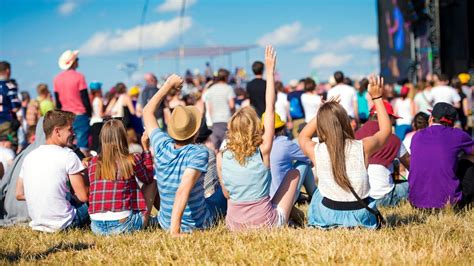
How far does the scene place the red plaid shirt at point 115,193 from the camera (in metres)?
6.22

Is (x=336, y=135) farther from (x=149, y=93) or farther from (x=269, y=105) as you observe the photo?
(x=149, y=93)

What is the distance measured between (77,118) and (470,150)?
234 inches

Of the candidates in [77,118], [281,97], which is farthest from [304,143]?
[281,97]

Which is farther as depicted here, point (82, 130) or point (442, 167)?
point (82, 130)

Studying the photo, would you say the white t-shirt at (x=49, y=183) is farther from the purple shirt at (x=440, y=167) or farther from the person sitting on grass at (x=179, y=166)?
the purple shirt at (x=440, y=167)

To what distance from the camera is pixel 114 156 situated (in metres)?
6.23

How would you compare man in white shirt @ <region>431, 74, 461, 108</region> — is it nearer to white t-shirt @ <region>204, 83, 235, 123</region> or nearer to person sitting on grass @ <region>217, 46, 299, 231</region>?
white t-shirt @ <region>204, 83, 235, 123</region>

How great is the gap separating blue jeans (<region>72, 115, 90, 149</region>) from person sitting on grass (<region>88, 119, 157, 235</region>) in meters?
4.51

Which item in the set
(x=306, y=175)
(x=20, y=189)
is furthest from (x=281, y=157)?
(x=20, y=189)

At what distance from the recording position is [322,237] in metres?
5.16

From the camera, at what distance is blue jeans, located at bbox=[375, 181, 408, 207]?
7691 mm

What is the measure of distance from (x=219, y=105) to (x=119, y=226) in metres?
6.46

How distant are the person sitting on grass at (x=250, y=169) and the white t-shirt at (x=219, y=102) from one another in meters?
6.50

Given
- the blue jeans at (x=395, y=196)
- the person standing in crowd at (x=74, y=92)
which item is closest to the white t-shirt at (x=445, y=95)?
the blue jeans at (x=395, y=196)
